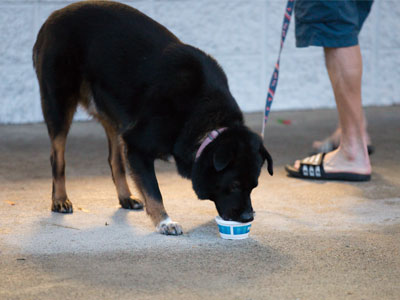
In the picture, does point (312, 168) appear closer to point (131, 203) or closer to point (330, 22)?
point (330, 22)

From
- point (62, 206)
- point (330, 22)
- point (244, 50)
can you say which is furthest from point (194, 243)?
point (244, 50)

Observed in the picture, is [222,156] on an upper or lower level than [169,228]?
upper

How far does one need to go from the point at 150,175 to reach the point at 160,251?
549mm

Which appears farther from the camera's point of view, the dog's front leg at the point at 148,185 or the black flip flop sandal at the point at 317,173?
the black flip flop sandal at the point at 317,173

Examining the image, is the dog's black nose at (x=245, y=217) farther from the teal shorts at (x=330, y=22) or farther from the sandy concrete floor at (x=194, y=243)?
the teal shorts at (x=330, y=22)

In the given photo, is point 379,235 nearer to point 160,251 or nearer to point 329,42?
point 160,251

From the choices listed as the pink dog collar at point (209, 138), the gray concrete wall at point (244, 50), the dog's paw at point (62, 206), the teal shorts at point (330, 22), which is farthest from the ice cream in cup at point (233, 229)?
the gray concrete wall at point (244, 50)

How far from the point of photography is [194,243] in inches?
122

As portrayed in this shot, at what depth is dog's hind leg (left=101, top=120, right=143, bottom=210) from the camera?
3739 millimetres

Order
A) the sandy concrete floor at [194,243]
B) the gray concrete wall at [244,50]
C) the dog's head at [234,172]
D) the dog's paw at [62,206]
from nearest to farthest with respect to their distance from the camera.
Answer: the sandy concrete floor at [194,243] → the dog's head at [234,172] → the dog's paw at [62,206] → the gray concrete wall at [244,50]

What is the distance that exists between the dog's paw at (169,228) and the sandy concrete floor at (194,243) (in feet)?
0.16

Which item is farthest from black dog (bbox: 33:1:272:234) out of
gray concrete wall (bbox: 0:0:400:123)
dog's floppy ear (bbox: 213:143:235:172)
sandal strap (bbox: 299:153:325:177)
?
gray concrete wall (bbox: 0:0:400:123)

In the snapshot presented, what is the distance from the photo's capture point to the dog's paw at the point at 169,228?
321 cm

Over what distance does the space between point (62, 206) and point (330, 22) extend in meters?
2.06
